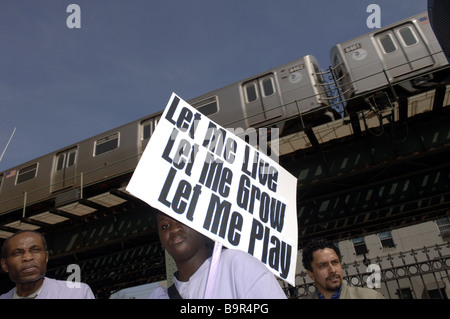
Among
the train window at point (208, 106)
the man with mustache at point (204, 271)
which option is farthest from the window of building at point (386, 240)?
the man with mustache at point (204, 271)

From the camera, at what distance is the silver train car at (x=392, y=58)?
10.6 m

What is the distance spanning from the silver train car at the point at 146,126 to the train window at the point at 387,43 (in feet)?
7.62

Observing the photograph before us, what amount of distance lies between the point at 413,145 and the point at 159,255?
12258mm

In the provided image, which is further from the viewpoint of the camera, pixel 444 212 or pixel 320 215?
pixel 444 212

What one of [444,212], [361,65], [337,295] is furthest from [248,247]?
[444,212]

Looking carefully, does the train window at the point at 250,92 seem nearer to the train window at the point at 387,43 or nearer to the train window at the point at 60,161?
the train window at the point at 387,43

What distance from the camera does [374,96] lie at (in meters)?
10.2

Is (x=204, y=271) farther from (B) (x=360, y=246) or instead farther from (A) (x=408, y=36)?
(B) (x=360, y=246)

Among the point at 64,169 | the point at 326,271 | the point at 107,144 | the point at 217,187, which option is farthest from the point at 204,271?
the point at 64,169

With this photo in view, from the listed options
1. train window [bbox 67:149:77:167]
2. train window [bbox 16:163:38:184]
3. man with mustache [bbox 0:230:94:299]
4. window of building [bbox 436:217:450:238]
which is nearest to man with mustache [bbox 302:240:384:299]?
man with mustache [bbox 0:230:94:299]

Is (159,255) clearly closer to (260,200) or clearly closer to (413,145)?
(413,145)

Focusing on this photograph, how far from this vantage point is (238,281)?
1.71 metres

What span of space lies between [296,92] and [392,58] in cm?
340

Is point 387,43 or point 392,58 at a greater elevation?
point 387,43
